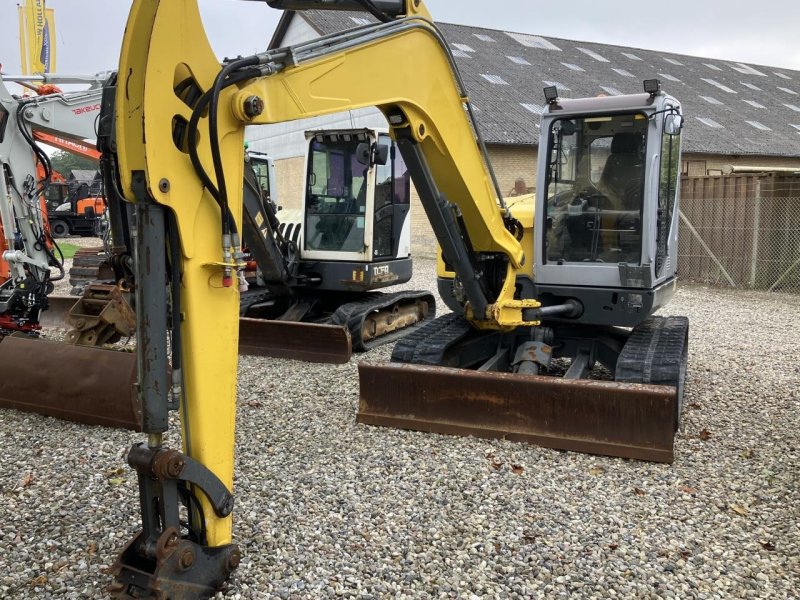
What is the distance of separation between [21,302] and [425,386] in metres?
5.24

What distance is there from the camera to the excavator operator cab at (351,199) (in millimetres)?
8438

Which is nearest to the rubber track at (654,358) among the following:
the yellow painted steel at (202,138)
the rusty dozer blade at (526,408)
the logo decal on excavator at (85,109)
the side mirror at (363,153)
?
the rusty dozer blade at (526,408)

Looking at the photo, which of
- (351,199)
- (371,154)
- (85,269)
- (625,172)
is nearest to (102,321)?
(351,199)

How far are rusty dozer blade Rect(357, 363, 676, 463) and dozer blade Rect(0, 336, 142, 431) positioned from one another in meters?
1.80

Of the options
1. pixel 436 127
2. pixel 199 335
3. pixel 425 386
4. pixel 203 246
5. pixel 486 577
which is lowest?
pixel 486 577

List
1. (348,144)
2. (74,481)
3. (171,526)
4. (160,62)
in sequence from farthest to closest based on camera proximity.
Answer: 1. (348,144)
2. (74,481)
3. (171,526)
4. (160,62)

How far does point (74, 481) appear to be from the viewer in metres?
4.48

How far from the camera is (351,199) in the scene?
8.64m

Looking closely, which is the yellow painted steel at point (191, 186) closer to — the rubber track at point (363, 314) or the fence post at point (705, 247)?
the rubber track at point (363, 314)

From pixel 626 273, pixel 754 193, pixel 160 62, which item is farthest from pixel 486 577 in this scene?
pixel 754 193

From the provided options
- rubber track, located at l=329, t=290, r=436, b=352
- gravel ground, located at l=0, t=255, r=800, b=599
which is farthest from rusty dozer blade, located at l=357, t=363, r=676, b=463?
rubber track, located at l=329, t=290, r=436, b=352

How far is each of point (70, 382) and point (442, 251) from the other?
3.10 meters

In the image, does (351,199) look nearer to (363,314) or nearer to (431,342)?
(363,314)

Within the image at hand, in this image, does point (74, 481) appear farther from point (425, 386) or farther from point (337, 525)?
point (425, 386)
